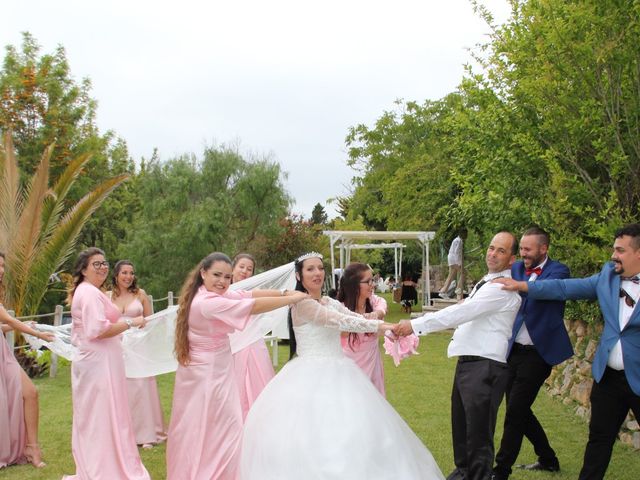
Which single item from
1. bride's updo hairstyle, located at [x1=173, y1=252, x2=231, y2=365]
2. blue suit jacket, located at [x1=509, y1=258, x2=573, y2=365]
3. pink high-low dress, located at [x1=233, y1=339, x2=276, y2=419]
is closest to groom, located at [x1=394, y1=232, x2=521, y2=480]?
blue suit jacket, located at [x1=509, y1=258, x2=573, y2=365]

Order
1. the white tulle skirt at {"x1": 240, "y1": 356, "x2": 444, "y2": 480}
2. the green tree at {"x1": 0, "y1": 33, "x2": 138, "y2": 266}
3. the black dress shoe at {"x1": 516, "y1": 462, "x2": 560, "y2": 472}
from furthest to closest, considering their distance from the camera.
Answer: the green tree at {"x1": 0, "y1": 33, "x2": 138, "y2": 266} → the black dress shoe at {"x1": 516, "y1": 462, "x2": 560, "y2": 472} → the white tulle skirt at {"x1": 240, "y1": 356, "x2": 444, "y2": 480}

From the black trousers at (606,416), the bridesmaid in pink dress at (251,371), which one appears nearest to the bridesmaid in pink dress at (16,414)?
the bridesmaid in pink dress at (251,371)

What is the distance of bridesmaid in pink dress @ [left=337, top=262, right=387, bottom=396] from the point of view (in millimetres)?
6668

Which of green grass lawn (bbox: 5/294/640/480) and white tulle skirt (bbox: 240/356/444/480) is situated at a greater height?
white tulle skirt (bbox: 240/356/444/480)

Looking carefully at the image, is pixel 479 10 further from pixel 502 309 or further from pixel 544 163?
pixel 502 309

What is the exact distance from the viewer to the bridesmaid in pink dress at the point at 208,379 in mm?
5215

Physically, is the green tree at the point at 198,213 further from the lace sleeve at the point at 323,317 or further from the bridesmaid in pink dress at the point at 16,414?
the lace sleeve at the point at 323,317

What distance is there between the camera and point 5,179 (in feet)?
41.7

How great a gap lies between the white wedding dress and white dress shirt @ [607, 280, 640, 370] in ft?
5.01

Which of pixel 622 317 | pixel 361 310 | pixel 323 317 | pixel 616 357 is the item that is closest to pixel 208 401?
pixel 323 317

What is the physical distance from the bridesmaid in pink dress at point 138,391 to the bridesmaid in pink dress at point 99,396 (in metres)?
1.76

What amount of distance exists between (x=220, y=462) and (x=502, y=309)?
2460 mm

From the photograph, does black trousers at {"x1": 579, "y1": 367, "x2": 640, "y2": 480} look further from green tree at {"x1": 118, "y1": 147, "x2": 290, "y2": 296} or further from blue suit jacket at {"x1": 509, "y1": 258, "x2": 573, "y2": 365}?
green tree at {"x1": 118, "y1": 147, "x2": 290, "y2": 296}

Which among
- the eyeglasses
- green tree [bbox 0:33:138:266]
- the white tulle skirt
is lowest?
the white tulle skirt
